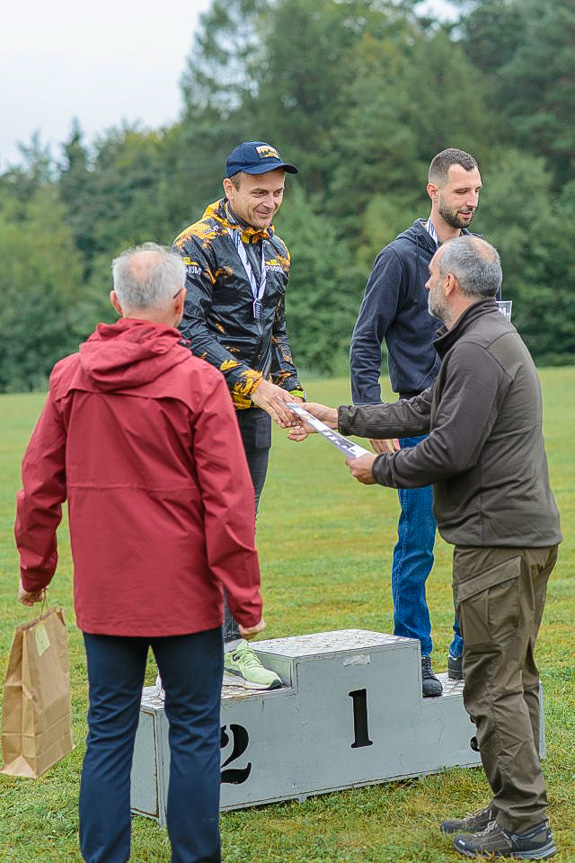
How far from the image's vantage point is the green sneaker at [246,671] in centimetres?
502

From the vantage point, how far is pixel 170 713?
3.97 meters

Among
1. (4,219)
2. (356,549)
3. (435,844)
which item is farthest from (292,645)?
(4,219)

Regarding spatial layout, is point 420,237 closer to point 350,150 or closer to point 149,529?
point 149,529

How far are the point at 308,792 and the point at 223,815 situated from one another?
409mm

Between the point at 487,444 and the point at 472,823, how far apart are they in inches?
60.8

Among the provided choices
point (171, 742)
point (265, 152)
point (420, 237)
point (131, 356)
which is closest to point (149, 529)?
point (131, 356)

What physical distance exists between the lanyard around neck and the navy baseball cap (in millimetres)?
271

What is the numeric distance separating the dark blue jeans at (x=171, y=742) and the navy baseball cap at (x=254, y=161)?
6.91ft

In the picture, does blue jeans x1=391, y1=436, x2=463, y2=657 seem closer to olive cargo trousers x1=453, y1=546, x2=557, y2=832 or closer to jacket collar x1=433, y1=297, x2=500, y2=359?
olive cargo trousers x1=453, y1=546, x2=557, y2=832

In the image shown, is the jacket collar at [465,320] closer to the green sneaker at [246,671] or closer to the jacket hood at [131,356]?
the jacket hood at [131,356]

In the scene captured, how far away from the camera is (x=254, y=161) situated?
502 cm

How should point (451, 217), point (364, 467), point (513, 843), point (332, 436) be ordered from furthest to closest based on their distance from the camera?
point (451, 217) → point (332, 436) → point (364, 467) → point (513, 843)

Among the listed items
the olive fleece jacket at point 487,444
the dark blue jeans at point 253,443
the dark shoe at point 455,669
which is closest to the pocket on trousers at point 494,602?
the olive fleece jacket at point 487,444

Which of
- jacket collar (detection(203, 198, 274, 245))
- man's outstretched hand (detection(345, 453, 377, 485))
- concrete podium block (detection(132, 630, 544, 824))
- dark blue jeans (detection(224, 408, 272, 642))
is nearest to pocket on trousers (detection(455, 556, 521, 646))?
man's outstretched hand (detection(345, 453, 377, 485))
